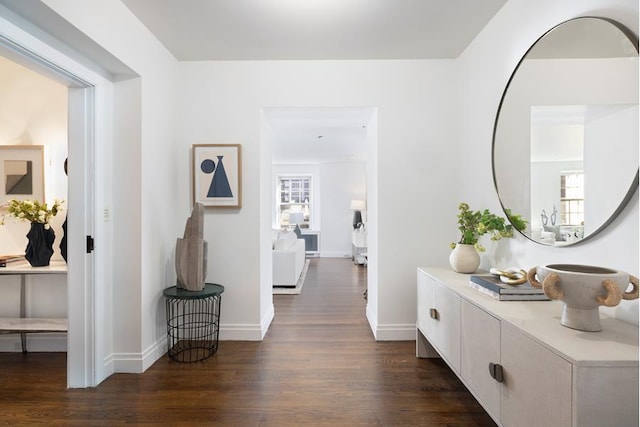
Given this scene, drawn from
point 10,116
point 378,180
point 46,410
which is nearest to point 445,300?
point 378,180

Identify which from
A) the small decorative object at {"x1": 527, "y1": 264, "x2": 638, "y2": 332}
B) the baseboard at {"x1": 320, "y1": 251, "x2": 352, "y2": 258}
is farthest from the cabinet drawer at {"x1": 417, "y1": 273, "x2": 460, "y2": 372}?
the baseboard at {"x1": 320, "y1": 251, "x2": 352, "y2": 258}

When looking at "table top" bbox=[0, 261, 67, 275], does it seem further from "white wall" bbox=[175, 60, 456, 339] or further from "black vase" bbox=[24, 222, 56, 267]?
"white wall" bbox=[175, 60, 456, 339]

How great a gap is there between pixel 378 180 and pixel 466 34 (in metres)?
1.28

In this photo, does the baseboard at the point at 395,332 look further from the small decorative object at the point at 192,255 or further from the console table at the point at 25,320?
the console table at the point at 25,320

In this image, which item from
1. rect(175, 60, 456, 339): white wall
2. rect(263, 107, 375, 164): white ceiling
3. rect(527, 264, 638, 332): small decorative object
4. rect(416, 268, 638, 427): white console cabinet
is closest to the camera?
rect(416, 268, 638, 427): white console cabinet

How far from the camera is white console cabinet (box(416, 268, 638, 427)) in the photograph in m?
0.97

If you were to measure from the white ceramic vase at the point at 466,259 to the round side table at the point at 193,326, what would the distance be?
180cm

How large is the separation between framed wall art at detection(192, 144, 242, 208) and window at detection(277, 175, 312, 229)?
599 cm

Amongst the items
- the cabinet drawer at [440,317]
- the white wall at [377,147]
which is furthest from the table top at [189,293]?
the cabinet drawer at [440,317]

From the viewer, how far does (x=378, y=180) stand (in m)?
2.89

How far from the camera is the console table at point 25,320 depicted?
8.09ft

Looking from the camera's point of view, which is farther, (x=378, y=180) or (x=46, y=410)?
(x=378, y=180)

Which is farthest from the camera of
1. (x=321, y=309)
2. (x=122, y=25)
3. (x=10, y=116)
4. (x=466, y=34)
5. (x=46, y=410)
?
(x=321, y=309)

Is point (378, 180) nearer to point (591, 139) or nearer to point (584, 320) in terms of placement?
point (591, 139)
